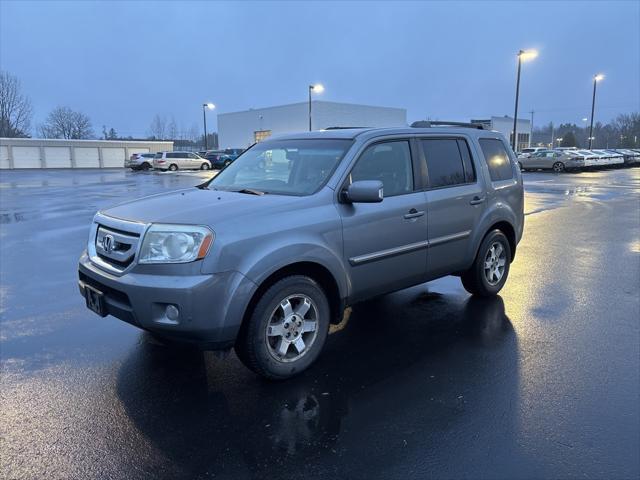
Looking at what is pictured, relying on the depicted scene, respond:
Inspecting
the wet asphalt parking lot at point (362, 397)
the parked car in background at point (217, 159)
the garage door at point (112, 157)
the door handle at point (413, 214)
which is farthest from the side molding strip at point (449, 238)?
the garage door at point (112, 157)

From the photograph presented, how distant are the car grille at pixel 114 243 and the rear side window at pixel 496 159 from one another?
3976 mm

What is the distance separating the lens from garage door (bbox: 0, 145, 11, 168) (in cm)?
5011

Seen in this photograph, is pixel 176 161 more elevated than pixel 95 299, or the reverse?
pixel 176 161

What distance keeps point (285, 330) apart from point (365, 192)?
124cm

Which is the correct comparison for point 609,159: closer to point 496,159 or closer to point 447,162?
point 496,159

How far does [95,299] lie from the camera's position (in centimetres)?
392

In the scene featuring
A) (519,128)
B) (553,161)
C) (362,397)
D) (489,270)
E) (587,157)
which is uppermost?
(519,128)

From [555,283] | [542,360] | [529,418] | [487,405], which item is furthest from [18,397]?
[555,283]

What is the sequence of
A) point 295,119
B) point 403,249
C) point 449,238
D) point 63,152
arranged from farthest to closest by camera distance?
point 295,119 < point 63,152 < point 449,238 < point 403,249

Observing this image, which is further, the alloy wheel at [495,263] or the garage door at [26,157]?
the garage door at [26,157]

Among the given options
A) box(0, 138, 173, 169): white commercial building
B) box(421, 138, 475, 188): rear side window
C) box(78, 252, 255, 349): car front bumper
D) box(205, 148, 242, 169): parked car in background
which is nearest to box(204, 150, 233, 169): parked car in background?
box(205, 148, 242, 169): parked car in background

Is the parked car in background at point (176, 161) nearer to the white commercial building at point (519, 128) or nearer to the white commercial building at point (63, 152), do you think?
the white commercial building at point (63, 152)

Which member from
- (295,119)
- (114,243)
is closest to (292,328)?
(114,243)

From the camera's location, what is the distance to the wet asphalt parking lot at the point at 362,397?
9.79 ft
